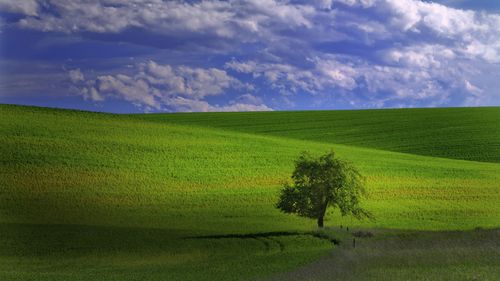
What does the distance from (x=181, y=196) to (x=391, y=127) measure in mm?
62332

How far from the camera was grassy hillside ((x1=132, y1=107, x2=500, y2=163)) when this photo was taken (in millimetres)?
88062

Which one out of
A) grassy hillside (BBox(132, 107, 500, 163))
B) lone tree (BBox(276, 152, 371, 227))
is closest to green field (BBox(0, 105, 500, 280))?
grassy hillside (BBox(132, 107, 500, 163))

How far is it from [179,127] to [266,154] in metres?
15.9

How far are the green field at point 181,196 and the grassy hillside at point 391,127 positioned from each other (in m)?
0.73

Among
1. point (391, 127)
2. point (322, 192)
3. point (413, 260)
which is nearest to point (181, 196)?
point (322, 192)

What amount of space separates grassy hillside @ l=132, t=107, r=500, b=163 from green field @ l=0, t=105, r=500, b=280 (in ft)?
2.40

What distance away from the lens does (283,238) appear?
115 feet

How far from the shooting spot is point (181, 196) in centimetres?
4978

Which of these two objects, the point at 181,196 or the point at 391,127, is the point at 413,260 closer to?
the point at 181,196

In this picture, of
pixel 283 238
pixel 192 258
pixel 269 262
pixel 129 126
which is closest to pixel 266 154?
pixel 129 126

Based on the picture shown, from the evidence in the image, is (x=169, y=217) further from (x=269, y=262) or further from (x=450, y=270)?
(x=450, y=270)

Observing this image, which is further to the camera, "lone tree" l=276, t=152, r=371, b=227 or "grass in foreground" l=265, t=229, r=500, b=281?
"lone tree" l=276, t=152, r=371, b=227

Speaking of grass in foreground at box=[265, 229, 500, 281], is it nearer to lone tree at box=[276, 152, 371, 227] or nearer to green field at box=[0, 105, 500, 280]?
green field at box=[0, 105, 500, 280]

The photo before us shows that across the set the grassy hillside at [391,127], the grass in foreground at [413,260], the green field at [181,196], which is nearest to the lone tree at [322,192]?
the green field at [181,196]
